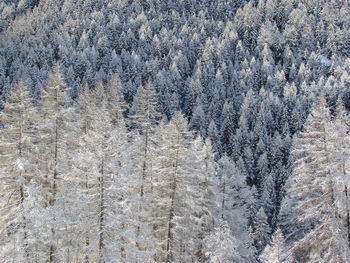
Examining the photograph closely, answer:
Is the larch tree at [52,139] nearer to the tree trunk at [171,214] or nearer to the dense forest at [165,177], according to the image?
the dense forest at [165,177]

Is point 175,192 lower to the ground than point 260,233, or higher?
higher

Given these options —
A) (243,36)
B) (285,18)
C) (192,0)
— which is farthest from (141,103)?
(192,0)

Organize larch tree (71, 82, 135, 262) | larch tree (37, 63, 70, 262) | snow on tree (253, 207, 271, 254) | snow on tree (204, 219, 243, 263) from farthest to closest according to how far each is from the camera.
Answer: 1. snow on tree (253, 207, 271, 254)
2. larch tree (37, 63, 70, 262)
3. snow on tree (204, 219, 243, 263)
4. larch tree (71, 82, 135, 262)

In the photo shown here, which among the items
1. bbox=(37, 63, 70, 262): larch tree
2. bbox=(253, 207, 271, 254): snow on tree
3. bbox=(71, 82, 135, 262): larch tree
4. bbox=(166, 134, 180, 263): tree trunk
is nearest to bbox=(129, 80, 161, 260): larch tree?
bbox=(166, 134, 180, 263): tree trunk

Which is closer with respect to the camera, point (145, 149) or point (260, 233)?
point (145, 149)

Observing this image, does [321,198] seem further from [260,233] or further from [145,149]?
[260,233]

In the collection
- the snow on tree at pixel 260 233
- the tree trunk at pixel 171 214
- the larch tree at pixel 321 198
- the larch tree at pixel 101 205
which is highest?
the larch tree at pixel 321 198

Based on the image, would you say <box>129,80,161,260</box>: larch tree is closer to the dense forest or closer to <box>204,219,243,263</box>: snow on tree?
Answer: the dense forest

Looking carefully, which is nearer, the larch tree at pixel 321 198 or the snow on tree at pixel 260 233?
the larch tree at pixel 321 198

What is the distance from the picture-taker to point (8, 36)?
120 metres

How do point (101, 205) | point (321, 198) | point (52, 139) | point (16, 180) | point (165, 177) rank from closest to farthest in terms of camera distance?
point (321, 198), point (101, 205), point (16, 180), point (165, 177), point (52, 139)

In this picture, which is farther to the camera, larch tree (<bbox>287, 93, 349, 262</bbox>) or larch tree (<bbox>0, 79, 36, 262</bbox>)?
larch tree (<bbox>0, 79, 36, 262</bbox>)

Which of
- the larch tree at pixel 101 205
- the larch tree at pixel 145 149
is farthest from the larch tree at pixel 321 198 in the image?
the larch tree at pixel 145 149

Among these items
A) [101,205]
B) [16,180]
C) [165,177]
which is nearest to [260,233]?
[165,177]
